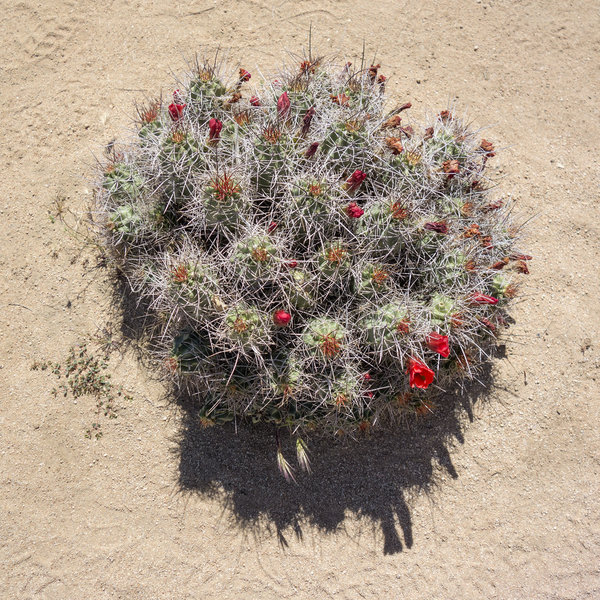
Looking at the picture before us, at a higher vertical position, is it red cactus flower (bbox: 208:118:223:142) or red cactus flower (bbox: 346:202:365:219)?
red cactus flower (bbox: 208:118:223:142)

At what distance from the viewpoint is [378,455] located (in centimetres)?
415

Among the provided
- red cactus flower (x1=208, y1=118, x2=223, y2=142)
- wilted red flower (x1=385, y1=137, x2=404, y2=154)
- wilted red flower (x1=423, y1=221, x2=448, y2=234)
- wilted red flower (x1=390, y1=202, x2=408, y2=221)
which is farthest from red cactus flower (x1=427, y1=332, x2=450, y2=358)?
red cactus flower (x1=208, y1=118, x2=223, y2=142)

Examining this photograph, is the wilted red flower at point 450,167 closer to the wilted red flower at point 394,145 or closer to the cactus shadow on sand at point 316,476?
the wilted red flower at point 394,145

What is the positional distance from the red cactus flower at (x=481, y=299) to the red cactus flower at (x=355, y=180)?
1.12 meters

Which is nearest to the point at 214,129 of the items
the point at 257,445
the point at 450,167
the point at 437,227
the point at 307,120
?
the point at 307,120

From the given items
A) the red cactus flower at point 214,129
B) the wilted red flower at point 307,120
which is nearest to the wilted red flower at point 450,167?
the wilted red flower at point 307,120

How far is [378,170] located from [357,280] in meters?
0.93

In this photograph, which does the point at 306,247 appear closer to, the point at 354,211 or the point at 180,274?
the point at 354,211

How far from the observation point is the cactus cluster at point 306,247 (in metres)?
3.19

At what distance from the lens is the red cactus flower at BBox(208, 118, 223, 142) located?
3.31 meters

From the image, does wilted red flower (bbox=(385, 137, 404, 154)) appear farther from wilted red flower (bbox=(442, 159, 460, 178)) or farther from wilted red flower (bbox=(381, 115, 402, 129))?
wilted red flower (bbox=(442, 159, 460, 178))

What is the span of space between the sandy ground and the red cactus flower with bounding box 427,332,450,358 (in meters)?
1.47

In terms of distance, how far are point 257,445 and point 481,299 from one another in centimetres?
218

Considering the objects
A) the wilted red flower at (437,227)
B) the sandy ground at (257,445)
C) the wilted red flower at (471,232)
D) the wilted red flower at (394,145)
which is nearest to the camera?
the wilted red flower at (437,227)
